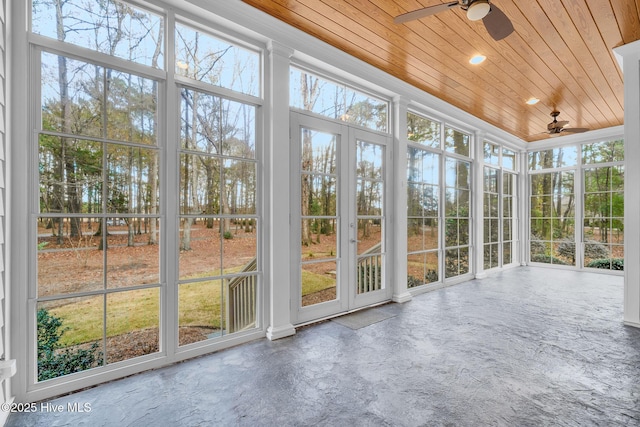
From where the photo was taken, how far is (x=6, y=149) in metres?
1.83

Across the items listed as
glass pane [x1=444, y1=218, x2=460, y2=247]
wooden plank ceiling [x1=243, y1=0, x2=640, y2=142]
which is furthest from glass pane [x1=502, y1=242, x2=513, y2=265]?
wooden plank ceiling [x1=243, y1=0, x2=640, y2=142]

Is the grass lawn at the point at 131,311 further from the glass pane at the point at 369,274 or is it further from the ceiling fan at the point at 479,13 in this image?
the ceiling fan at the point at 479,13

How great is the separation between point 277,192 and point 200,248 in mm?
869

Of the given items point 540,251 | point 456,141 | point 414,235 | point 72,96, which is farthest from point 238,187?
point 540,251

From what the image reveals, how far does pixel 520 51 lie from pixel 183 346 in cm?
441

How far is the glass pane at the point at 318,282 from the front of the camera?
132 inches

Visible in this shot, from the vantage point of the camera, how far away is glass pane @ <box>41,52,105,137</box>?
2047mm

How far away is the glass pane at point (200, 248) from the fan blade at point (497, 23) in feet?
8.71

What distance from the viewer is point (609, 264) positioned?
6.21 metres

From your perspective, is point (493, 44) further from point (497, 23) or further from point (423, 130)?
point (423, 130)

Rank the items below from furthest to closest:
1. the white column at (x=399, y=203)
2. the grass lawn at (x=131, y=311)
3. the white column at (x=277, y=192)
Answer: the white column at (x=399, y=203) → the white column at (x=277, y=192) → the grass lawn at (x=131, y=311)

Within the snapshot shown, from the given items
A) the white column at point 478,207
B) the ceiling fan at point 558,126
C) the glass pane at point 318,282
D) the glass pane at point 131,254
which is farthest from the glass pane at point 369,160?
the ceiling fan at point 558,126

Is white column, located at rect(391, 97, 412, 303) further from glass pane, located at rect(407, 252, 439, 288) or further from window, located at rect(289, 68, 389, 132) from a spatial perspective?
glass pane, located at rect(407, 252, 439, 288)

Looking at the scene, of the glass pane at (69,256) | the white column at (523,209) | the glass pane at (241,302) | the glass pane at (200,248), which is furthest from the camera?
the white column at (523,209)
